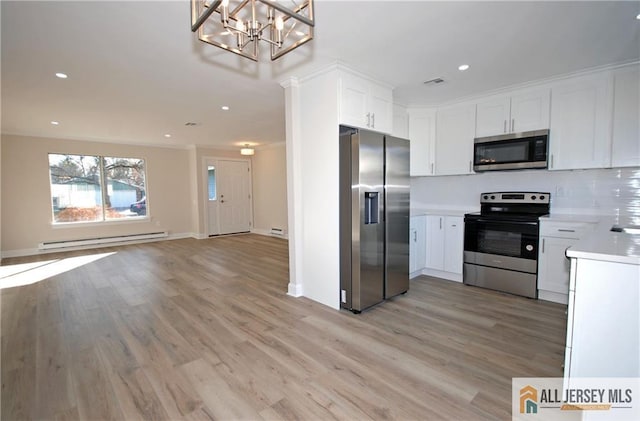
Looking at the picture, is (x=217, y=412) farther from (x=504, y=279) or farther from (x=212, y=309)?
(x=504, y=279)

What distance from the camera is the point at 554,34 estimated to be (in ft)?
7.59

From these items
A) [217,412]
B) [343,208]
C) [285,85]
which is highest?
[285,85]

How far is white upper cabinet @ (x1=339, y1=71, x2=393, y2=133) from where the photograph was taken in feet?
9.60

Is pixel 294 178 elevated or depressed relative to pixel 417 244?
elevated

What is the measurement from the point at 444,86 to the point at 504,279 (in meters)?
2.39

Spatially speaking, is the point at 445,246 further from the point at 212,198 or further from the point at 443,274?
the point at 212,198

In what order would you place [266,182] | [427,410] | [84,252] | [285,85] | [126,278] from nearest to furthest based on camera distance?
[427,410] → [285,85] → [126,278] → [84,252] → [266,182]

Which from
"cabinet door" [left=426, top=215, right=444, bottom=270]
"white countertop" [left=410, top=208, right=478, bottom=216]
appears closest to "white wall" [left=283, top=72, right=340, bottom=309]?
"white countertop" [left=410, top=208, right=478, bottom=216]

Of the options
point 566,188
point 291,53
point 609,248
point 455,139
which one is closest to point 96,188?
point 291,53

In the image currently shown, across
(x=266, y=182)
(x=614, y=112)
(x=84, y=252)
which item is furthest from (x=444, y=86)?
(x=84, y=252)

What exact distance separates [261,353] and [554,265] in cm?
314

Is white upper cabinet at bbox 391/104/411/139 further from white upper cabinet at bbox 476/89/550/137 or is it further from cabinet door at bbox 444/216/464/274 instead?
cabinet door at bbox 444/216/464/274

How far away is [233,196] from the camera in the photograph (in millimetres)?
8359

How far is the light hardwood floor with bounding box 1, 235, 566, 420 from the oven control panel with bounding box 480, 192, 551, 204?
3.95 ft
